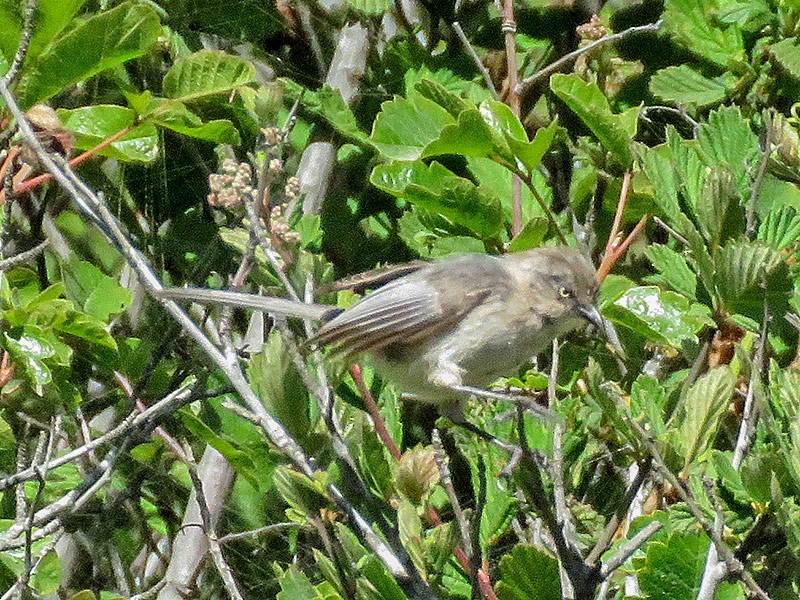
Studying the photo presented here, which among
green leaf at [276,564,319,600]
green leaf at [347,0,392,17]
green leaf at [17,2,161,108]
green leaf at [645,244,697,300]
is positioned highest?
green leaf at [17,2,161,108]

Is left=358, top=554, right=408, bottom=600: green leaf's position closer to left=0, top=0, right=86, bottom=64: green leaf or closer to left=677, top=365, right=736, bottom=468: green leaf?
left=677, top=365, right=736, bottom=468: green leaf

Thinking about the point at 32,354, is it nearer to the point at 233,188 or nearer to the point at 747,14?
the point at 233,188

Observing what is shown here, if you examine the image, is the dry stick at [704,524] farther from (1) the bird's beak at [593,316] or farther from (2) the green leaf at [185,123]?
(2) the green leaf at [185,123]

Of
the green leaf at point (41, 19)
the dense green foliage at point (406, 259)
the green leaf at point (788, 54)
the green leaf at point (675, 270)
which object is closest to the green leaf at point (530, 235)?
the dense green foliage at point (406, 259)

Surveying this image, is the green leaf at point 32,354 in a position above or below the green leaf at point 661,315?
above

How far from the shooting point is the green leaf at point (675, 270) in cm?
202

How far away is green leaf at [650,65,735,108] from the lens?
2.52 metres

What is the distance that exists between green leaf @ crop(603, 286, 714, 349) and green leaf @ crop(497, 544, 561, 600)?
1.81 ft

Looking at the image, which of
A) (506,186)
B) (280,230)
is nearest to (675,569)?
(280,230)

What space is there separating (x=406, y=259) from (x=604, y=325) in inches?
26.2

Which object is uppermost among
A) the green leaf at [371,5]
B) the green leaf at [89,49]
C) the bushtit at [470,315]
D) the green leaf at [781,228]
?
the green leaf at [89,49]

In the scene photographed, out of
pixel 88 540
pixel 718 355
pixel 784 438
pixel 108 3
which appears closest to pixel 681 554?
pixel 784 438

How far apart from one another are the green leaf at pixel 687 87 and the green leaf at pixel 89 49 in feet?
3.52

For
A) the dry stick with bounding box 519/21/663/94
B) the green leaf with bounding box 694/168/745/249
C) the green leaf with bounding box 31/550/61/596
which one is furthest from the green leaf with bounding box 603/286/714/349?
the green leaf with bounding box 31/550/61/596
